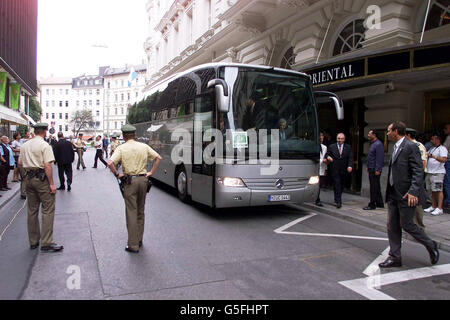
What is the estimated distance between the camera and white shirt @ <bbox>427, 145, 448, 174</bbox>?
308 inches

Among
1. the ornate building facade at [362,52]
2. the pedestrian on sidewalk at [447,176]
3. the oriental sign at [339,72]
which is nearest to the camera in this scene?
the ornate building facade at [362,52]

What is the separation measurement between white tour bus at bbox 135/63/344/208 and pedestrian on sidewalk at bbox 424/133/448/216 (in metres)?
2.40

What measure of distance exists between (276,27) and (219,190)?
9.81m

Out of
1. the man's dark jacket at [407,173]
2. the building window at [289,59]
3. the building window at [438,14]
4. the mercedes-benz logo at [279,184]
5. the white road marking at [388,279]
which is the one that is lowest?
the white road marking at [388,279]

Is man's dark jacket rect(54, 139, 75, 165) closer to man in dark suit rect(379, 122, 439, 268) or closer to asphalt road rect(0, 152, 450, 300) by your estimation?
asphalt road rect(0, 152, 450, 300)

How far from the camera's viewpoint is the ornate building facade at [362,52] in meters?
7.78

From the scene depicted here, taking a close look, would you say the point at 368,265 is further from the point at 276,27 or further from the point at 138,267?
the point at 276,27

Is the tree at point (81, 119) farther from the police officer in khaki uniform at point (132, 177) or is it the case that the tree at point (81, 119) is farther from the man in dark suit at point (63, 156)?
the police officer in khaki uniform at point (132, 177)

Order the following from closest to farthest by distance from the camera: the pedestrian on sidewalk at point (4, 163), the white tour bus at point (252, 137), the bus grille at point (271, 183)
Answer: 1. the white tour bus at point (252, 137)
2. the bus grille at point (271, 183)
3. the pedestrian on sidewalk at point (4, 163)

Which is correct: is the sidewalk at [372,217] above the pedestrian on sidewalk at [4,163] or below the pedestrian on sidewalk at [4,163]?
below

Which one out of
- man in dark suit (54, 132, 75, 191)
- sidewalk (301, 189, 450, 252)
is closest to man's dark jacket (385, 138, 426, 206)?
sidewalk (301, 189, 450, 252)

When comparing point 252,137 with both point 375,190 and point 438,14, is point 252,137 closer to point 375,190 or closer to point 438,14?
point 375,190

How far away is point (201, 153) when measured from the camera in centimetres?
746

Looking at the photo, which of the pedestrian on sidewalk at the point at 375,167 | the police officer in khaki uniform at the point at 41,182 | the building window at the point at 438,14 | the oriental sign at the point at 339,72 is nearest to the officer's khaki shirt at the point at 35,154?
the police officer in khaki uniform at the point at 41,182
